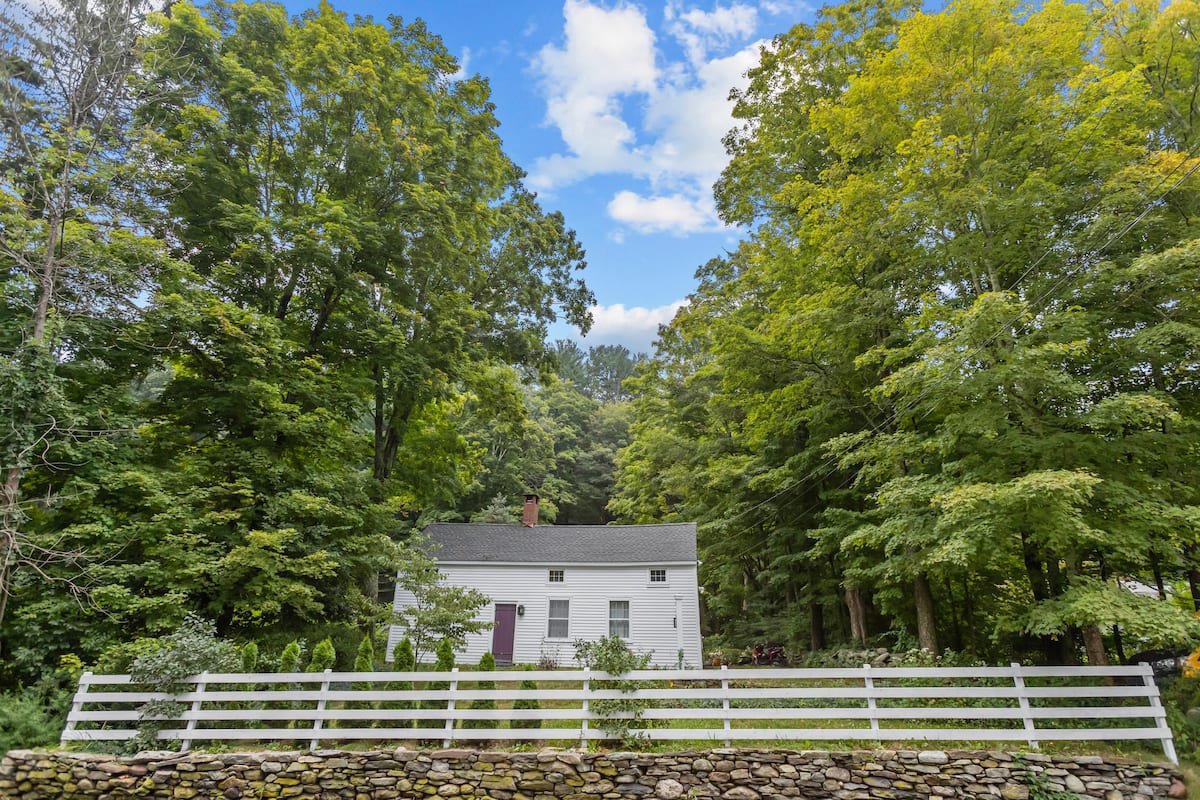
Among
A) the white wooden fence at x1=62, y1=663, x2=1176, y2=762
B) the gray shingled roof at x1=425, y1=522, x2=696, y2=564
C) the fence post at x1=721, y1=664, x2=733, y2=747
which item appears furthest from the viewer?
the gray shingled roof at x1=425, y1=522, x2=696, y2=564

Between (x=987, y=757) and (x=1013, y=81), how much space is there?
32.2ft

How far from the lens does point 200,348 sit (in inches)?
426

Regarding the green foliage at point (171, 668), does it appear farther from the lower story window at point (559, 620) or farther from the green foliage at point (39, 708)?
the lower story window at point (559, 620)

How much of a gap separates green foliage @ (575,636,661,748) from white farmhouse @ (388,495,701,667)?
9.44m

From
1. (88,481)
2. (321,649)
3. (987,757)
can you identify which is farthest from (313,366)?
(987,757)

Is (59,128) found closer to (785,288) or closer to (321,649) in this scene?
(321,649)

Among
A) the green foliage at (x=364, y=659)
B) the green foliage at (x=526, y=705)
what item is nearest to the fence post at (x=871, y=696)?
the green foliage at (x=526, y=705)

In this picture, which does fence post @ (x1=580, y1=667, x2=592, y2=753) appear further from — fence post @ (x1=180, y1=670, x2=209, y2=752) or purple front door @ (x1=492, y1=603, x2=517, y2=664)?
purple front door @ (x1=492, y1=603, x2=517, y2=664)

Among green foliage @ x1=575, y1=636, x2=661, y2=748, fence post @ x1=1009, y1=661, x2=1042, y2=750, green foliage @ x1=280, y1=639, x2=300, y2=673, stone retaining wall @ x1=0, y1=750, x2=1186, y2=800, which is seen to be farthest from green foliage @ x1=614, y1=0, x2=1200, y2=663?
green foliage @ x1=280, y1=639, x2=300, y2=673

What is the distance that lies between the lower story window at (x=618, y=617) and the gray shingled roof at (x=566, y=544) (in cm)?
128

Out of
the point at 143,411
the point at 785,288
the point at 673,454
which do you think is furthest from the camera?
the point at 673,454

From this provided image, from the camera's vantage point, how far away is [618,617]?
1695cm

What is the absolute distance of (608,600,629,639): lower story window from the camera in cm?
1684

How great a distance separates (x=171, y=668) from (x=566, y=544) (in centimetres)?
1200
